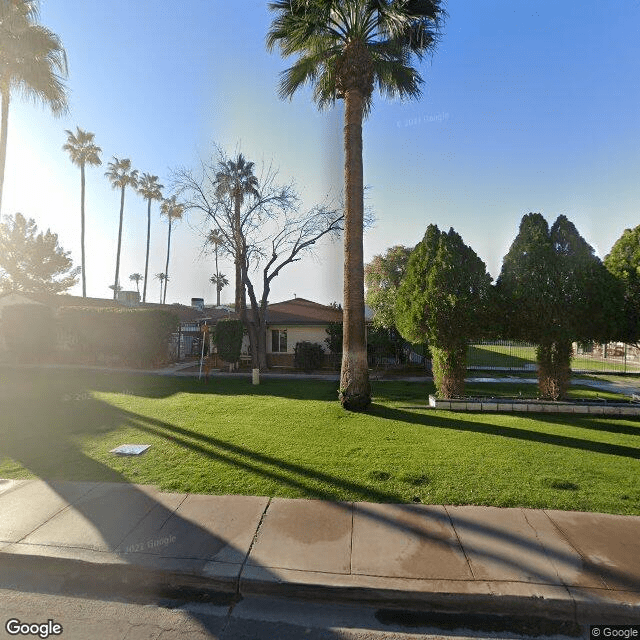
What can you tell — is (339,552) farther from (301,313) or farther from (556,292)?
(301,313)

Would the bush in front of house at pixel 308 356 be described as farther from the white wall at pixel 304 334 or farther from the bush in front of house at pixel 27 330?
the bush in front of house at pixel 27 330

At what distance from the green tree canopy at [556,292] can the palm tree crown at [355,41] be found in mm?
5031

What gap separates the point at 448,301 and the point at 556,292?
7.84 ft

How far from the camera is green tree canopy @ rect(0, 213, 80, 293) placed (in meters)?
37.1

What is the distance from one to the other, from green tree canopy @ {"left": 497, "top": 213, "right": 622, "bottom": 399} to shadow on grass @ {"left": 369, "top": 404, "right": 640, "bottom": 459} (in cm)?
200

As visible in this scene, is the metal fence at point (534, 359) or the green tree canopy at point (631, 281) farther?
the metal fence at point (534, 359)

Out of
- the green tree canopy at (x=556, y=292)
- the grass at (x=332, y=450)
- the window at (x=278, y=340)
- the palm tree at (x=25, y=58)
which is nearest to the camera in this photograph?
the grass at (x=332, y=450)

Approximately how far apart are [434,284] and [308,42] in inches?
270

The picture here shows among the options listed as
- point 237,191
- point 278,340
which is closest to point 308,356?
point 278,340

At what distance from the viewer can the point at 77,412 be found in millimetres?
8938

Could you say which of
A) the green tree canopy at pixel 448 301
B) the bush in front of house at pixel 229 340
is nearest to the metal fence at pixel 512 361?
the bush in front of house at pixel 229 340

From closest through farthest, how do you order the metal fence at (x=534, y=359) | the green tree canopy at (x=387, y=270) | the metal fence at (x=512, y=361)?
the metal fence at (x=512, y=361)
the metal fence at (x=534, y=359)
the green tree canopy at (x=387, y=270)

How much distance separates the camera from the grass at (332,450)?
15.7 feet

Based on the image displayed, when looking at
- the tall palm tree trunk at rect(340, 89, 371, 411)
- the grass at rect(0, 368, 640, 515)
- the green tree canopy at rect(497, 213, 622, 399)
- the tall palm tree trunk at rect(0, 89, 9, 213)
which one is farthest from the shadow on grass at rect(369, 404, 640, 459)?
the tall palm tree trunk at rect(0, 89, 9, 213)
